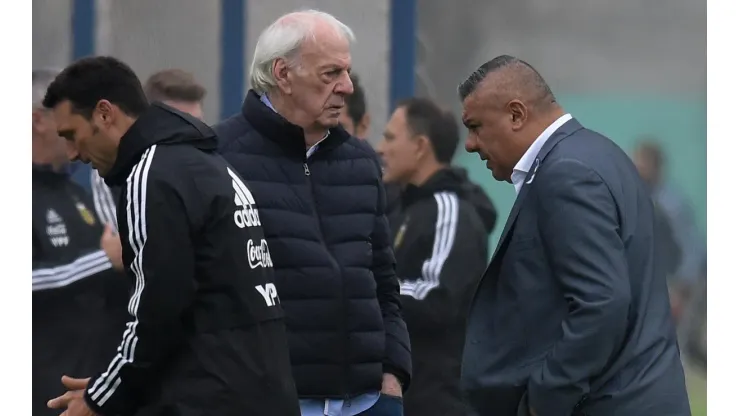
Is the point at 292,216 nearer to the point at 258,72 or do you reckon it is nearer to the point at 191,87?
the point at 258,72

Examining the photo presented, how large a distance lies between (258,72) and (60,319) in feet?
4.36

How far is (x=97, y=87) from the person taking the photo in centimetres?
304

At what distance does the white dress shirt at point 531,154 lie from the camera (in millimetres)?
2896

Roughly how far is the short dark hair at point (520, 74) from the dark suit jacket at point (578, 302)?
0.41ft

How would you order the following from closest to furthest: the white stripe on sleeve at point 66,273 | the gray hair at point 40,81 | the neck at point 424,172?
the white stripe on sleeve at point 66,273 → the gray hair at point 40,81 → the neck at point 424,172

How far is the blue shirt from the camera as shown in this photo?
10.5 feet

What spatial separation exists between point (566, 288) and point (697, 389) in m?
2.67

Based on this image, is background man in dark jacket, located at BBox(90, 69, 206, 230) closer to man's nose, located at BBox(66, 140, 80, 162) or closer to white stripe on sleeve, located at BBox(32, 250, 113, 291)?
white stripe on sleeve, located at BBox(32, 250, 113, 291)

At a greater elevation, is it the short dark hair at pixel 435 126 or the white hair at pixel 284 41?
the white hair at pixel 284 41

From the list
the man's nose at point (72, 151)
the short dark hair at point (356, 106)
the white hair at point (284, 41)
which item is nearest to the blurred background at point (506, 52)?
the short dark hair at point (356, 106)

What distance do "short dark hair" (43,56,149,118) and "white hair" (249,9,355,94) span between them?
1.34 ft

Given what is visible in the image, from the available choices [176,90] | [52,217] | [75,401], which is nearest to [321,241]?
[75,401]

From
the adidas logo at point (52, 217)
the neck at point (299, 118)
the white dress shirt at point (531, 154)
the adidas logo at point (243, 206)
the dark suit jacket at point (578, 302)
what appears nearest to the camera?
the dark suit jacket at point (578, 302)

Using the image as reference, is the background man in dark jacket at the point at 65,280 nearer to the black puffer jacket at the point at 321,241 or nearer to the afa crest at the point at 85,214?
the afa crest at the point at 85,214
